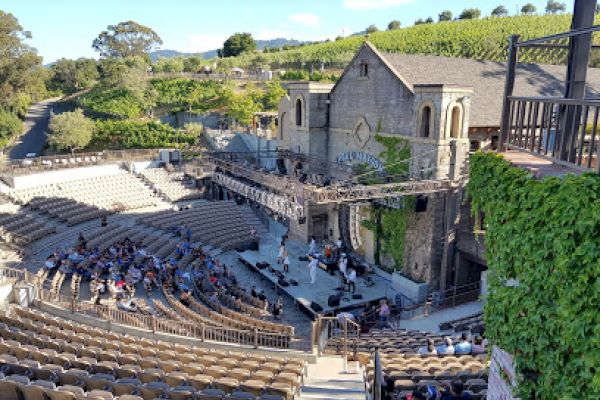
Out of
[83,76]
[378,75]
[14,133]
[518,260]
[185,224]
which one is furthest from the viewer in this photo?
[83,76]

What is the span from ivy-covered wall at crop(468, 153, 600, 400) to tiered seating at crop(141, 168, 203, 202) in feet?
100

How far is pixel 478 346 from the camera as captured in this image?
586 inches

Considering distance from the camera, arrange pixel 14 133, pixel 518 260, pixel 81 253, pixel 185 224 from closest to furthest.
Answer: pixel 518 260, pixel 81 253, pixel 185 224, pixel 14 133

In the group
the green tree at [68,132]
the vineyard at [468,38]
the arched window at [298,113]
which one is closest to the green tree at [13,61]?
the green tree at [68,132]

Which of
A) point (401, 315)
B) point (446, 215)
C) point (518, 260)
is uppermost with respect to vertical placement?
point (518, 260)

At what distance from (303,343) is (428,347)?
3876 mm

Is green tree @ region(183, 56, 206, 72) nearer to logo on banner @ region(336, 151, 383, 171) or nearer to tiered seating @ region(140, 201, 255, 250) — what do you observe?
tiered seating @ region(140, 201, 255, 250)

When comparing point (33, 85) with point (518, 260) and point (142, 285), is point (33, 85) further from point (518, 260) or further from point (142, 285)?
point (518, 260)

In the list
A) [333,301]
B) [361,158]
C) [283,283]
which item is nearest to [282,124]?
[361,158]

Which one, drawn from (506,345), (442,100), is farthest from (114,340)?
(442,100)

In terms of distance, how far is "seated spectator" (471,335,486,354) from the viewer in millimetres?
14648

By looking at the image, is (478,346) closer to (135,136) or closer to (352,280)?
(352,280)

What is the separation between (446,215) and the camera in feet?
79.6

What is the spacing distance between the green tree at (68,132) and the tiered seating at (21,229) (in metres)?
22.8
